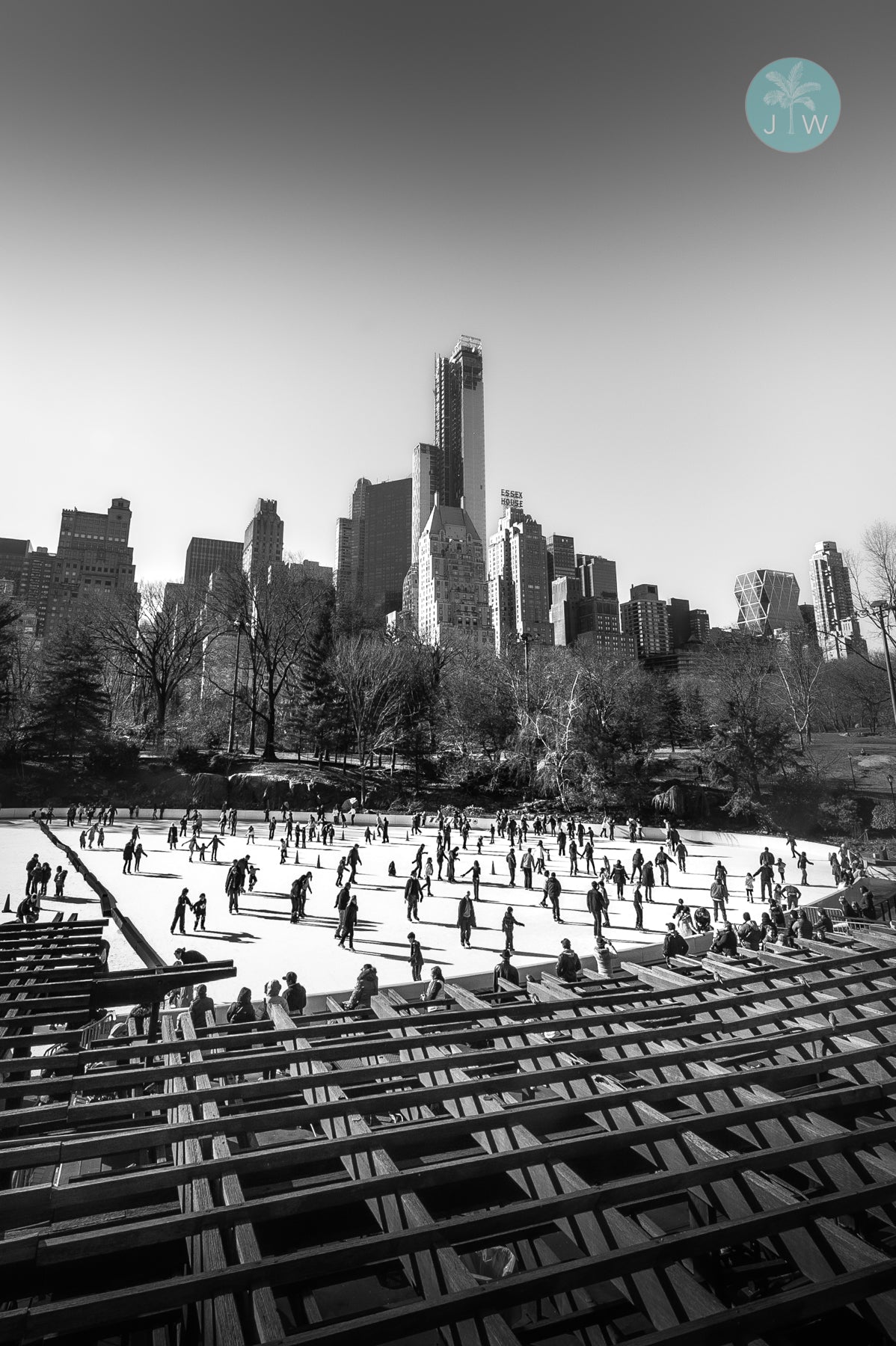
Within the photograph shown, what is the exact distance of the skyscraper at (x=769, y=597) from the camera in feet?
496

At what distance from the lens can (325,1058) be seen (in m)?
4.33

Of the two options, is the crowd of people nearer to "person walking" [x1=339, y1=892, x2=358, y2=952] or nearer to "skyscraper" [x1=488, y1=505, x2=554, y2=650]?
"person walking" [x1=339, y1=892, x2=358, y2=952]

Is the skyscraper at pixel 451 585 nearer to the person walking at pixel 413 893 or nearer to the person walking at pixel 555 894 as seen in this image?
the person walking at pixel 555 894

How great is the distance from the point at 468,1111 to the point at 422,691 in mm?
52444

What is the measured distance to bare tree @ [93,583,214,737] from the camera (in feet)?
172

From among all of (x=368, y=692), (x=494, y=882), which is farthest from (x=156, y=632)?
(x=494, y=882)

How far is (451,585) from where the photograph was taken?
136 meters

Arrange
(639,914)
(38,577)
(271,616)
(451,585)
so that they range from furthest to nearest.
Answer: (38,577)
(451,585)
(271,616)
(639,914)

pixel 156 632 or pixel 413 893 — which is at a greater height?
pixel 156 632

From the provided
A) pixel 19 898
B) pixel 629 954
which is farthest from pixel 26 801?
pixel 629 954

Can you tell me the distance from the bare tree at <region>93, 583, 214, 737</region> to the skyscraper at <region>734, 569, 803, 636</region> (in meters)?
124

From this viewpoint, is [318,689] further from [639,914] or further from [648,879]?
[639,914]

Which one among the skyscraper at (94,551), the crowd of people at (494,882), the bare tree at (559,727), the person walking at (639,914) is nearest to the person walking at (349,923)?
the crowd of people at (494,882)

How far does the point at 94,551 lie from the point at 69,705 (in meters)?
118
